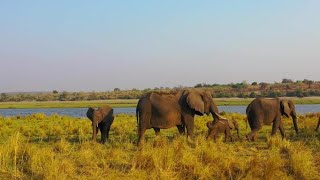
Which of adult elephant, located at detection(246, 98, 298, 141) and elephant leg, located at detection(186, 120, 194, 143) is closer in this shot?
elephant leg, located at detection(186, 120, 194, 143)

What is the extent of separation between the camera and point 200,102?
14484 mm

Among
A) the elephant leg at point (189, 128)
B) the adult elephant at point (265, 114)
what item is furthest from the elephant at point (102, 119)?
the adult elephant at point (265, 114)

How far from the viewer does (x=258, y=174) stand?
31.2 feet

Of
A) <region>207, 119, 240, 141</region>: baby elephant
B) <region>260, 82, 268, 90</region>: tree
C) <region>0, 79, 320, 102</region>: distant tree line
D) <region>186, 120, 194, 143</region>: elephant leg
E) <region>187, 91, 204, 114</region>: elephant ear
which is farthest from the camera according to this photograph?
<region>260, 82, 268, 90</region>: tree

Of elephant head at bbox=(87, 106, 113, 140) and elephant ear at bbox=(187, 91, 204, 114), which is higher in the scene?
elephant ear at bbox=(187, 91, 204, 114)

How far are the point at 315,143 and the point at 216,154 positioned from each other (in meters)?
4.55

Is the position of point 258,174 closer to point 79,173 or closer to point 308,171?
point 308,171

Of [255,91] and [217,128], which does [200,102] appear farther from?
[255,91]

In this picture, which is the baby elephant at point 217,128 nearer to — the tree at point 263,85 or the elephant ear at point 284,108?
the elephant ear at point 284,108

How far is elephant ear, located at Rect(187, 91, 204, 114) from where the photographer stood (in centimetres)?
1430

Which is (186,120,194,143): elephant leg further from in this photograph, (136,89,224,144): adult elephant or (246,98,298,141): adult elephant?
(246,98,298,141): adult elephant

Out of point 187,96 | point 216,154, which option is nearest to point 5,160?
point 216,154

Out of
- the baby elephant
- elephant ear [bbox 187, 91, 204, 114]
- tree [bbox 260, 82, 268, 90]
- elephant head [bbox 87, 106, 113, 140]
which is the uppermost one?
tree [bbox 260, 82, 268, 90]

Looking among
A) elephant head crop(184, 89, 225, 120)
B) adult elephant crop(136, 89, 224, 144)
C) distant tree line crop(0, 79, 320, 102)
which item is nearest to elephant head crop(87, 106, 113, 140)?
adult elephant crop(136, 89, 224, 144)
